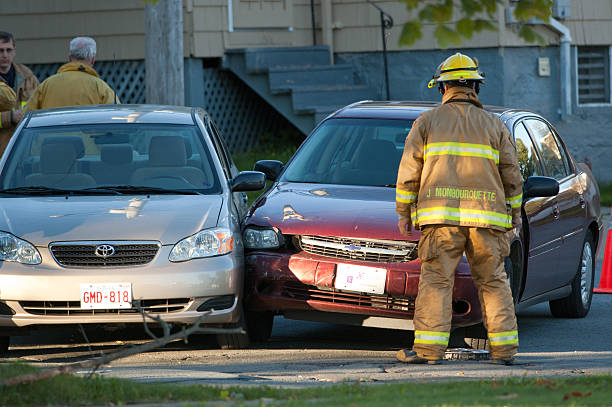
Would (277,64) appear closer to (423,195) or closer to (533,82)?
(533,82)

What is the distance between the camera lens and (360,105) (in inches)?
360

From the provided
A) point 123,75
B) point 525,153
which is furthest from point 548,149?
point 123,75

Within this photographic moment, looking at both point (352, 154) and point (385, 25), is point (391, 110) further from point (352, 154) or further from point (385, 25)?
point (385, 25)

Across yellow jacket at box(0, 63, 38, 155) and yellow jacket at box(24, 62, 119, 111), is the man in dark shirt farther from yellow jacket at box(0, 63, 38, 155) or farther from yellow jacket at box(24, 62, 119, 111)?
yellow jacket at box(24, 62, 119, 111)

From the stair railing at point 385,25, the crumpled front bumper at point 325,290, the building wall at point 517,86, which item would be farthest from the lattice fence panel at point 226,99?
the crumpled front bumper at point 325,290

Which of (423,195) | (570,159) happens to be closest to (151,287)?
(423,195)

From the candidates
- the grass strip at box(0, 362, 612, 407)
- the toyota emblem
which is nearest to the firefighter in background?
the grass strip at box(0, 362, 612, 407)

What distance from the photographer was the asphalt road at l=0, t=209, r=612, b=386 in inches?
254

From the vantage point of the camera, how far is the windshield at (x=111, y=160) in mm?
7957

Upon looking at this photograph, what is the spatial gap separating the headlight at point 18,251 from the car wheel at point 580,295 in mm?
4460

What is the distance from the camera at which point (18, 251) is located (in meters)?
7.05

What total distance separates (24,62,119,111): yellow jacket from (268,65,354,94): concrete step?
6.13 m

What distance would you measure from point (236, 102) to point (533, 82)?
4.44 metres

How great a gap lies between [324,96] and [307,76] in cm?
42
